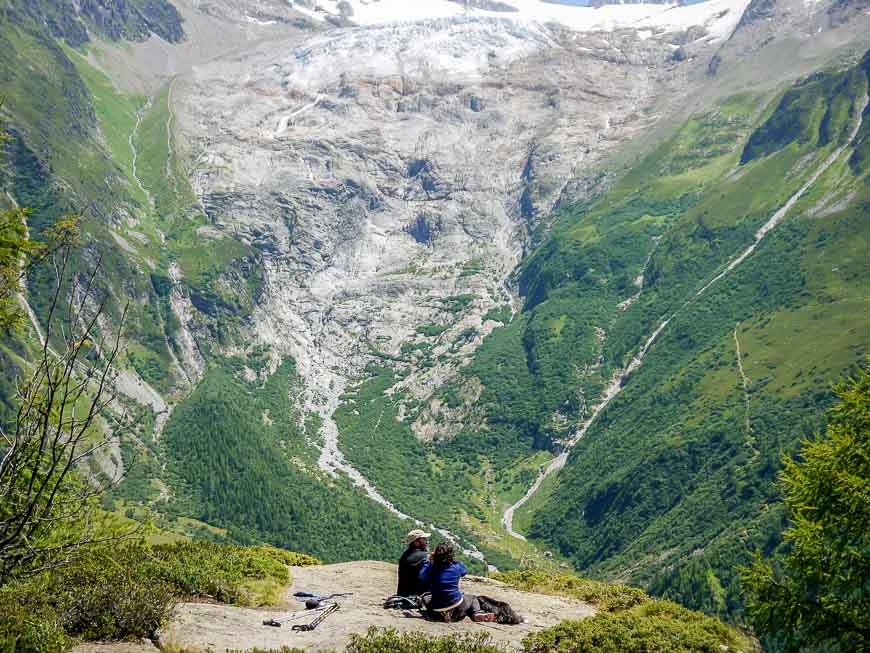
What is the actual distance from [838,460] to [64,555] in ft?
70.9

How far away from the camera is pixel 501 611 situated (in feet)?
76.0

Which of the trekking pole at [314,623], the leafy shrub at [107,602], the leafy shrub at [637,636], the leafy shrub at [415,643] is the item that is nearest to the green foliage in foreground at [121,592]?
the leafy shrub at [107,602]

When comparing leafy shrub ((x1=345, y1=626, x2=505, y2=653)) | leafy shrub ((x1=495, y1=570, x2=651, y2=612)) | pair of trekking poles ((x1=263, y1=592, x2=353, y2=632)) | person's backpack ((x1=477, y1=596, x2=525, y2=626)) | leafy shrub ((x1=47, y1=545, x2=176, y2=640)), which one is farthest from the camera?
leafy shrub ((x1=495, y1=570, x2=651, y2=612))

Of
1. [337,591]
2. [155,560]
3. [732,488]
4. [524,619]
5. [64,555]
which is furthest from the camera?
[732,488]

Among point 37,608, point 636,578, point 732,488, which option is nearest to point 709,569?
point 636,578

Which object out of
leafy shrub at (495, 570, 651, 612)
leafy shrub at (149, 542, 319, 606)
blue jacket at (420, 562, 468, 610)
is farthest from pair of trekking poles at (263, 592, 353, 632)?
leafy shrub at (495, 570, 651, 612)

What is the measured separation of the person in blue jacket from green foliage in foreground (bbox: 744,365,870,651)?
29.0 ft

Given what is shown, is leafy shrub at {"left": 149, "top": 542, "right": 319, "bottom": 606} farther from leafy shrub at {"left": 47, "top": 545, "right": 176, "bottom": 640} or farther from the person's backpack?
the person's backpack

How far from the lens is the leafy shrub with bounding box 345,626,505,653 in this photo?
60.3ft

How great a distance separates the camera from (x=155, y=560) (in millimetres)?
25062

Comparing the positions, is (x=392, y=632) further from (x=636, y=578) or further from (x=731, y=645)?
(x=636, y=578)

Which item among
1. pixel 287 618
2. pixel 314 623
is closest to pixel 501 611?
pixel 314 623

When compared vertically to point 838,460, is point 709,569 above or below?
below

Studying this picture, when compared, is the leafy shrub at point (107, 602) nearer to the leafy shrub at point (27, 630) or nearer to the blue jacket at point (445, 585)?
the leafy shrub at point (27, 630)
